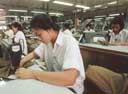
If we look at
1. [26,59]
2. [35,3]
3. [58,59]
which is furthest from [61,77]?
[35,3]

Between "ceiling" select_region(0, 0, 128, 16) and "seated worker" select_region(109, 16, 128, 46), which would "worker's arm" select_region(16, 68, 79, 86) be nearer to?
"seated worker" select_region(109, 16, 128, 46)

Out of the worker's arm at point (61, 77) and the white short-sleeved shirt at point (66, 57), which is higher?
the white short-sleeved shirt at point (66, 57)

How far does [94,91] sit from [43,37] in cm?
89

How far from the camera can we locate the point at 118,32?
4000mm

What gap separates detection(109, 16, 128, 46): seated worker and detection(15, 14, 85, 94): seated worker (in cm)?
195

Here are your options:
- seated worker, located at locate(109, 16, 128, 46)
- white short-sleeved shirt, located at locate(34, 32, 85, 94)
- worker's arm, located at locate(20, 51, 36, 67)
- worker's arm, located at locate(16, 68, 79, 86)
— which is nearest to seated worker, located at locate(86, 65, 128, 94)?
white short-sleeved shirt, located at locate(34, 32, 85, 94)

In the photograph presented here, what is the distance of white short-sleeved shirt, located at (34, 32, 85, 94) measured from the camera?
5.51ft

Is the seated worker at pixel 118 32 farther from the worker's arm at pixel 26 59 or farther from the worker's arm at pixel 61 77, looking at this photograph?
the worker's arm at pixel 61 77

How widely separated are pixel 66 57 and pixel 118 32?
2522 mm

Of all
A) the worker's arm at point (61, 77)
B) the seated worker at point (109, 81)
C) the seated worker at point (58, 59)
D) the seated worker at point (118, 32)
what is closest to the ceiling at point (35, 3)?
the seated worker at point (118, 32)

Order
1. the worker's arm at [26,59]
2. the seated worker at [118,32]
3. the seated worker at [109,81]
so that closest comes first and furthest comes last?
the seated worker at [109,81] < the worker's arm at [26,59] < the seated worker at [118,32]

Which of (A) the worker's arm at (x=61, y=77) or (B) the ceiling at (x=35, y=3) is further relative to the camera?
(B) the ceiling at (x=35, y=3)

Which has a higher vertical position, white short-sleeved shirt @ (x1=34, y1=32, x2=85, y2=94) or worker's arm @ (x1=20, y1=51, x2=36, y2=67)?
white short-sleeved shirt @ (x1=34, y1=32, x2=85, y2=94)

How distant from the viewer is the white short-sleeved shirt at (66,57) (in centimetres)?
168
